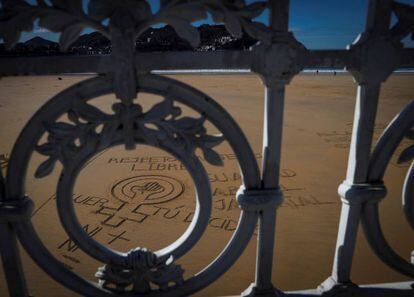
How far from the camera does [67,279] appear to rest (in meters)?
1.44

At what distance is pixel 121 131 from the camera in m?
1.24

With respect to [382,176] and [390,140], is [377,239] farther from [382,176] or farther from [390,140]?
[390,140]

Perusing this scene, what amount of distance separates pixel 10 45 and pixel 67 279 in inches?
46.6

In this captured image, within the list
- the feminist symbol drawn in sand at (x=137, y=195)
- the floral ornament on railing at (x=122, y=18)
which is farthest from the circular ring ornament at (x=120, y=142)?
the feminist symbol drawn in sand at (x=137, y=195)

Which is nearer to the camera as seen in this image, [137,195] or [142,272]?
[142,272]

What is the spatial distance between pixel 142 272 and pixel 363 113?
1419mm

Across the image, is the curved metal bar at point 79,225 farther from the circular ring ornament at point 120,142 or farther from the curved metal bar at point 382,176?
the curved metal bar at point 382,176

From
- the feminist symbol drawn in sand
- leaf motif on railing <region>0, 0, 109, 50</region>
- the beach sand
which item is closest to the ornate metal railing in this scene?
leaf motif on railing <region>0, 0, 109, 50</region>

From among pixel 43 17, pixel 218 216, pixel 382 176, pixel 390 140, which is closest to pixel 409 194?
pixel 382 176

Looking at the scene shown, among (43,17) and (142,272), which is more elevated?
(43,17)

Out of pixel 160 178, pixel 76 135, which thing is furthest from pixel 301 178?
pixel 76 135

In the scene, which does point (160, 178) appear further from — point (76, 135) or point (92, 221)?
point (76, 135)

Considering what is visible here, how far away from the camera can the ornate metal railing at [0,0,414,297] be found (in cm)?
113

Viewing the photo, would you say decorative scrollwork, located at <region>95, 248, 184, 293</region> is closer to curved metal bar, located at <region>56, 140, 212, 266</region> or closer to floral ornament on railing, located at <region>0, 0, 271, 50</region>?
curved metal bar, located at <region>56, 140, 212, 266</region>
